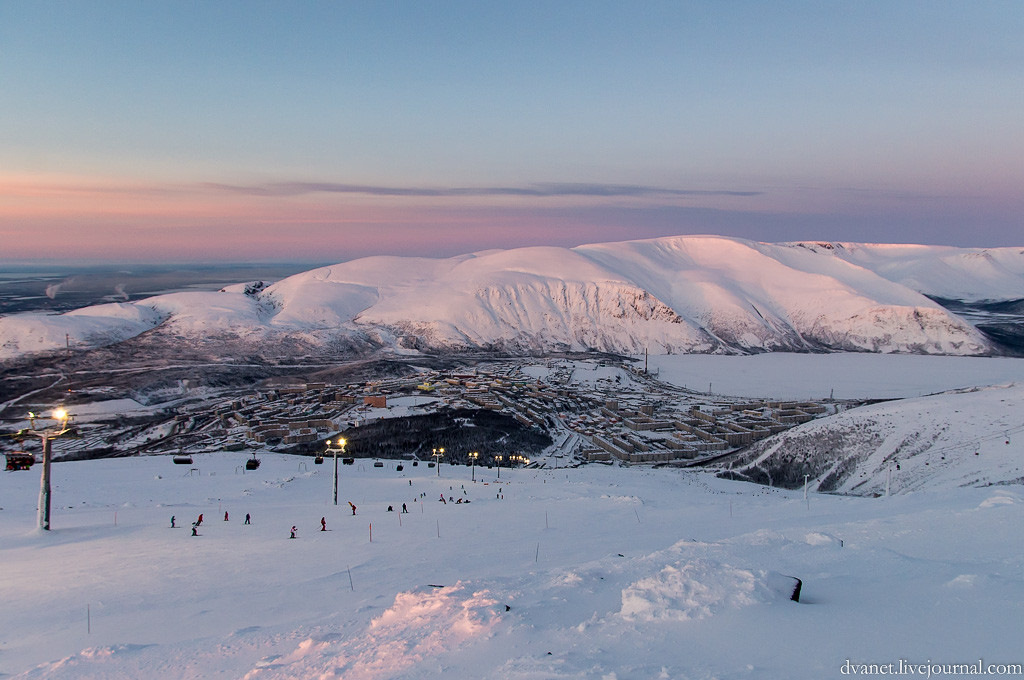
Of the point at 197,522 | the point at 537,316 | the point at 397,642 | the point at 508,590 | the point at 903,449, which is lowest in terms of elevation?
the point at 903,449

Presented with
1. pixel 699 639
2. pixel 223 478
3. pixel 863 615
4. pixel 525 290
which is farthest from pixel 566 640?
pixel 525 290

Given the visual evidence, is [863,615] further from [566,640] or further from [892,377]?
[892,377]

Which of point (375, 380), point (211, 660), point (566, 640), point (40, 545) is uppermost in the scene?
point (566, 640)

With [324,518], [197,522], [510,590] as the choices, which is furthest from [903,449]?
[197,522]

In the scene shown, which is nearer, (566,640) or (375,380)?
(566,640)

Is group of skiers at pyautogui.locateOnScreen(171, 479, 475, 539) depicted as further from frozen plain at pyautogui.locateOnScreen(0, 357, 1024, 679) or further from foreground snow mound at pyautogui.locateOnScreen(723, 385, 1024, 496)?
foreground snow mound at pyautogui.locateOnScreen(723, 385, 1024, 496)

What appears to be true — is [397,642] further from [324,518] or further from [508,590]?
[324,518]
